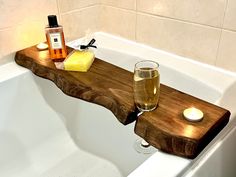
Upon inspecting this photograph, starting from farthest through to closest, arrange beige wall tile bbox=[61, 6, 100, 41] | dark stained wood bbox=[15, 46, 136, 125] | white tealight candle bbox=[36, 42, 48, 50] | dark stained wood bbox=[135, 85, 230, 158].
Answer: beige wall tile bbox=[61, 6, 100, 41] < white tealight candle bbox=[36, 42, 48, 50] < dark stained wood bbox=[15, 46, 136, 125] < dark stained wood bbox=[135, 85, 230, 158]

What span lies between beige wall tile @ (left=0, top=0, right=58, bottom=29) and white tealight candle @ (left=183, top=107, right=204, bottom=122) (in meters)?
0.69

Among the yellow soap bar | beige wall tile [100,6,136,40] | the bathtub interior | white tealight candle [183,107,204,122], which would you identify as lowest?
the bathtub interior

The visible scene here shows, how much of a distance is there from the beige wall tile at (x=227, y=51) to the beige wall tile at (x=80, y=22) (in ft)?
1.95

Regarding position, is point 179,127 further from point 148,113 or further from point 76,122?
point 76,122

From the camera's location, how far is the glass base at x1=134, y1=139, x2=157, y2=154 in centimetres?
89

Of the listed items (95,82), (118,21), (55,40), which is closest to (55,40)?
(55,40)

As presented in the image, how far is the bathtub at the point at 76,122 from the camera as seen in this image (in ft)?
3.22

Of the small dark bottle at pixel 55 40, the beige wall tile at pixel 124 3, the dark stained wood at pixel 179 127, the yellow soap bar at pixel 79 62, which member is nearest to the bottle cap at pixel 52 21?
the small dark bottle at pixel 55 40

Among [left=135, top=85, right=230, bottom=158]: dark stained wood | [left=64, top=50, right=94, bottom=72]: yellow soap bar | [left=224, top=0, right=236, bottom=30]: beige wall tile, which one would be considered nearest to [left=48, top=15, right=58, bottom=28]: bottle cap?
[left=64, top=50, right=94, bottom=72]: yellow soap bar

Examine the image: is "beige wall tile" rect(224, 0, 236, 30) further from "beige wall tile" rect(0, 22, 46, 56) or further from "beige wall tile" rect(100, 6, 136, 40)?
"beige wall tile" rect(0, 22, 46, 56)

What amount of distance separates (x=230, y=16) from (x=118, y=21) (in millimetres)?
497

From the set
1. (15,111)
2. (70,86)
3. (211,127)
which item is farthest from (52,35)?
(211,127)

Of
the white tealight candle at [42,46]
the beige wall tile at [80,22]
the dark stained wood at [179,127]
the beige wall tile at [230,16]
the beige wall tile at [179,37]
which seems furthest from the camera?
the beige wall tile at [80,22]

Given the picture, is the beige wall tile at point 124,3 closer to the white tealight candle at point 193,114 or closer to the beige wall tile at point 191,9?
the beige wall tile at point 191,9
